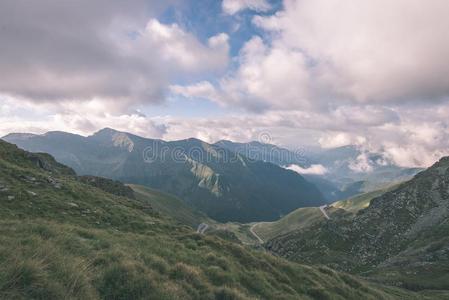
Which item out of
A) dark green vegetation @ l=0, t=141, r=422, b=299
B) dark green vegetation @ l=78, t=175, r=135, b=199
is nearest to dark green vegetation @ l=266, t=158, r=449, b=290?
dark green vegetation @ l=0, t=141, r=422, b=299

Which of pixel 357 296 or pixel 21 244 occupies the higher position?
pixel 21 244

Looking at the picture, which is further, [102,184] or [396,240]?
[396,240]

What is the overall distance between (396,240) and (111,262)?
149 metres

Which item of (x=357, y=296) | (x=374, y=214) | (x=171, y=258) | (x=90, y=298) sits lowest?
(x=374, y=214)

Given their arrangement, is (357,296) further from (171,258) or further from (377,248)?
(377,248)

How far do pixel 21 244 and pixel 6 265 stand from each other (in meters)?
2.62

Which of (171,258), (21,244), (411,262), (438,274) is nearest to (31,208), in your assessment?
(171,258)

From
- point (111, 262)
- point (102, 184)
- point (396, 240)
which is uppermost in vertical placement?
point (111, 262)

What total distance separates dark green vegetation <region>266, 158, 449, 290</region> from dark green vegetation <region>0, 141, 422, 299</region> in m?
70.8

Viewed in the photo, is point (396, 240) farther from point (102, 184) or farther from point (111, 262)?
point (111, 262)

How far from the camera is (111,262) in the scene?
13.2 metres

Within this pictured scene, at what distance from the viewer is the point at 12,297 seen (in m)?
8.00

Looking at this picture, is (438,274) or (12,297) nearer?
(12,297)

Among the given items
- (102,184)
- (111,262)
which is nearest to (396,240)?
(102,184)
